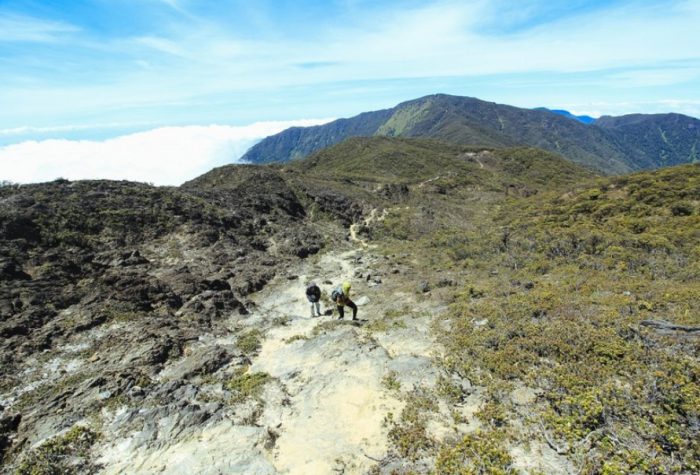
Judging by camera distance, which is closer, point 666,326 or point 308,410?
point 308,410

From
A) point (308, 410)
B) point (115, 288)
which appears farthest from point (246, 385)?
point (115, 288)

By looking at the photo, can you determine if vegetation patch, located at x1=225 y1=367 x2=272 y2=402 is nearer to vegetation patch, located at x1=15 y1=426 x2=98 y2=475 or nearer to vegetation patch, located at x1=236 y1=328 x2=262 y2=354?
vegetation patch, located at x1=236 y1=328 x2=262 y2=354

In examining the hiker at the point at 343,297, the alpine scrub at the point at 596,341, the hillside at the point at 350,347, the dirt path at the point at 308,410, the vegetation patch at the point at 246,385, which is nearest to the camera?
the alpine scrub at the point at 596,341

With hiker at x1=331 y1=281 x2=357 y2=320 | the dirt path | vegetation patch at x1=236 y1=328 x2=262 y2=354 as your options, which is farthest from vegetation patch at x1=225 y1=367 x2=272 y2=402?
hiker at x1=331 y1=281 x2=357 y2=320

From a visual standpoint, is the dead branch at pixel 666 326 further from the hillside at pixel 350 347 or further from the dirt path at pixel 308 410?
the dirt path at pixel 308 410

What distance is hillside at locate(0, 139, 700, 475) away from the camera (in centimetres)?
734

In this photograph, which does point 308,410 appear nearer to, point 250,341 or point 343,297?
point 250,341

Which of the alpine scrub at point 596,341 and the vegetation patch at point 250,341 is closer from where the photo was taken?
the alpine scrub at point 596,341

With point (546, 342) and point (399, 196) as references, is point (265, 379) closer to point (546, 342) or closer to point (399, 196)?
point (546, 342)

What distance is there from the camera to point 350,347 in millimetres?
11891

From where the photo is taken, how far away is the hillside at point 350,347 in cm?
734

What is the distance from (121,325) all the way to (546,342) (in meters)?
15.2

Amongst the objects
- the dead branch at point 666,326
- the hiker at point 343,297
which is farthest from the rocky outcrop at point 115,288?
the dead branch at point 666,326

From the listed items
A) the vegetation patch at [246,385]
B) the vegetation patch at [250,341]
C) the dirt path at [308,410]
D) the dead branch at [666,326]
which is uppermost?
the dead branch at [666,326]
